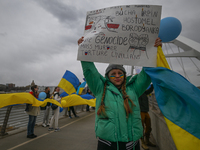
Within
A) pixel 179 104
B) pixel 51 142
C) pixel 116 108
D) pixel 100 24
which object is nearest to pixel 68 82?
pixel 51 142

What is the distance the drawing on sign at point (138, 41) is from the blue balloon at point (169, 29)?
0.22 meters

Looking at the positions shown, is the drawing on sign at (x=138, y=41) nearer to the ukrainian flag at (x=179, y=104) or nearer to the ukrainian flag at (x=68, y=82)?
the ukrainian flag at (x=179, y=104)

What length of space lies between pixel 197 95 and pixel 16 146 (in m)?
5.14

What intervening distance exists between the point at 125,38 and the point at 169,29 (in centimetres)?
63

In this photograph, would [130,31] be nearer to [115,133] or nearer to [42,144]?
[115,133]

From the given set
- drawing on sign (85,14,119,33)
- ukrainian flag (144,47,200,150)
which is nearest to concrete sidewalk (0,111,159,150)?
ukrainian flag (144,47,200,150)

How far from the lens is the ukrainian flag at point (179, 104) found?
1.50 m

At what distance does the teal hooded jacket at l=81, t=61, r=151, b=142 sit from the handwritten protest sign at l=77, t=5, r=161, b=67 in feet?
0.73

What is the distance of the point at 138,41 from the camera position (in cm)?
198

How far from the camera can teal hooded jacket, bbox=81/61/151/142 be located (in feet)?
5.44

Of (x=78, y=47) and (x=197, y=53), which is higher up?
(x=197, y=53)

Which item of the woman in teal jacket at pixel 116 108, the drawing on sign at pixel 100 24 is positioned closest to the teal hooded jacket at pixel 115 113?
the woman in teal jacket at pixel 116 108

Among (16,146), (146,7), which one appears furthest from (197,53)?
(16,146)

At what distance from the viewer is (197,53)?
618 inches
